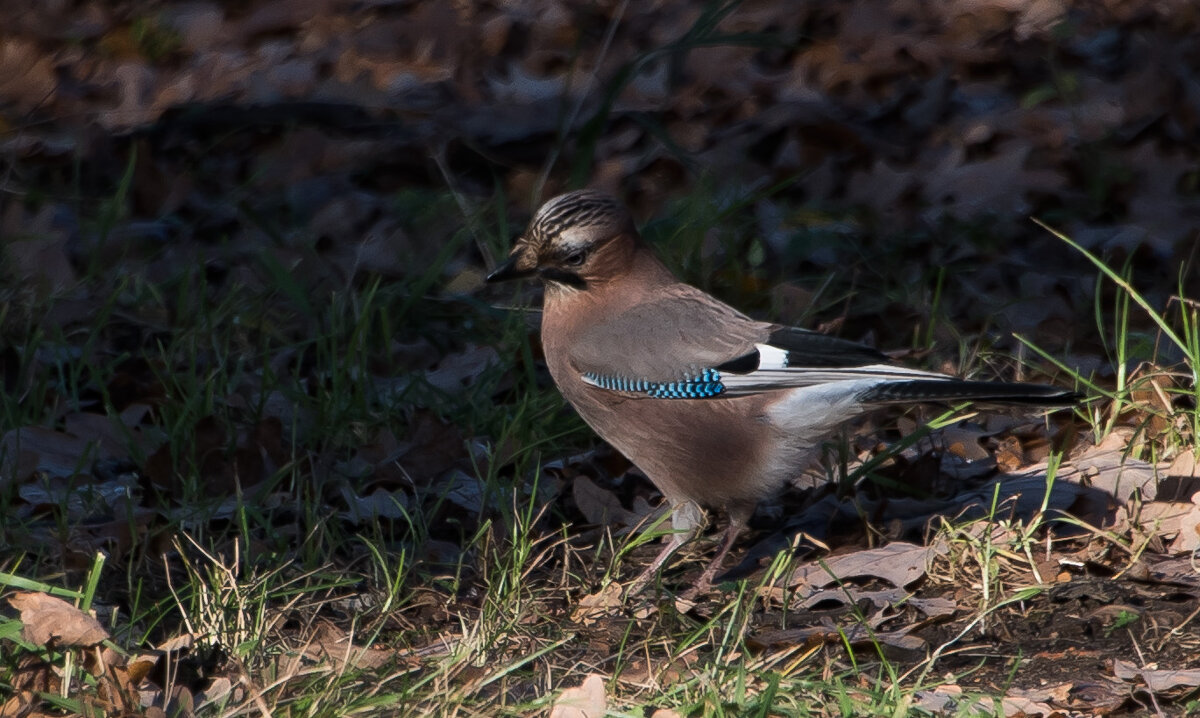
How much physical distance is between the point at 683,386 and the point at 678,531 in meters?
0.41

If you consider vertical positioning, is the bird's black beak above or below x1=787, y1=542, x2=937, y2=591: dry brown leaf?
above

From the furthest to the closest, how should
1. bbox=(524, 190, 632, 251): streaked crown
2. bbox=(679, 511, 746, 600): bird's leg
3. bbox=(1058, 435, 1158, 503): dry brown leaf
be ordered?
bbox=(524, 190, 632, 251): streaked crown → bbox=(1058, 435, 1158, 503): dry brown leaf → bbox=(679, 511, 746, 600): bird's leg

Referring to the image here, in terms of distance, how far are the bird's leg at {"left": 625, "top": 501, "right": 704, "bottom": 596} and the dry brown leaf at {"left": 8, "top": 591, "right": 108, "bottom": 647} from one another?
4.98 ft

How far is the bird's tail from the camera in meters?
3.73

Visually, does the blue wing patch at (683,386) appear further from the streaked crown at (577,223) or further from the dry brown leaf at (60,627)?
the dry brown leaf at (60,627)

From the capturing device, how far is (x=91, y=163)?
803 cm

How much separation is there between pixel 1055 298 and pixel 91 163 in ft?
16.6

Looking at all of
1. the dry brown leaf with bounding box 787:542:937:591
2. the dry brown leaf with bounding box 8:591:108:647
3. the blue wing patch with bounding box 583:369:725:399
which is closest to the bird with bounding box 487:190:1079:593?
the blue wing patch with bounding box 583:369:725:399

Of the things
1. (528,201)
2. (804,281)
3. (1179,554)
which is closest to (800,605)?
(1179,554)

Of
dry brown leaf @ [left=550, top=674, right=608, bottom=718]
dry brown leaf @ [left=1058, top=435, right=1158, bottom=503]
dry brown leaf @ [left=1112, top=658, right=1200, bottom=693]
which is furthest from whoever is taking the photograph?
dry brown leaf @ [left=1058, top=435, right=1158, bottom=503]

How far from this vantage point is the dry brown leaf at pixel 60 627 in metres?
2.93

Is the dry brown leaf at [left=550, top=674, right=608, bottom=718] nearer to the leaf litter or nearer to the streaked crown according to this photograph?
the leaf litter

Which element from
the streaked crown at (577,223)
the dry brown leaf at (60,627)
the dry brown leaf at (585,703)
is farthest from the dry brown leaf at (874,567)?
the dry brown leaf at (60,627)

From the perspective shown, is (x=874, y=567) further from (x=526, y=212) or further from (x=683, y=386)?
(x=526, y=212)
